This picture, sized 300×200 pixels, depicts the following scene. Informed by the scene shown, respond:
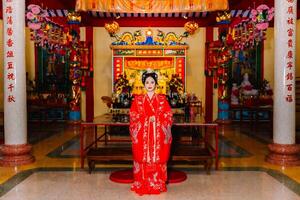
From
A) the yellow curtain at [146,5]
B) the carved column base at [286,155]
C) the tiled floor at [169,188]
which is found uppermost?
the yellow curtain at [146,5]

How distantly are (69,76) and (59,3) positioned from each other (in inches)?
79.1

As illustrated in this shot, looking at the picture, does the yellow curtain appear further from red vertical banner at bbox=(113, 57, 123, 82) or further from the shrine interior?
red vertical banner at bbox=(113, 57, 123, 82)

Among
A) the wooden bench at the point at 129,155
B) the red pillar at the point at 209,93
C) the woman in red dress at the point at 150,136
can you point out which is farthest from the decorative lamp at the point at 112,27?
the woman in red dress at the point at 150,136

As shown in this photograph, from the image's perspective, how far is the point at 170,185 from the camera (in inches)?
181

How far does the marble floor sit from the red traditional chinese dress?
0.20 metres

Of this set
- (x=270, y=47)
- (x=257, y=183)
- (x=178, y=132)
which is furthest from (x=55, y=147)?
(x=270, y=47)

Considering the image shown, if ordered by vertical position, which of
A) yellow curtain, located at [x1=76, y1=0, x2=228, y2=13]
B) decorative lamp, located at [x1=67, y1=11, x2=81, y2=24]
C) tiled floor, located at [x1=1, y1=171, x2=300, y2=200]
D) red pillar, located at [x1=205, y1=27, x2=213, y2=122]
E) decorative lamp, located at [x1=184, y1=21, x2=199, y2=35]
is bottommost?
tiled floor, located at [x1=1, y1=171, x2=300, y2=200]

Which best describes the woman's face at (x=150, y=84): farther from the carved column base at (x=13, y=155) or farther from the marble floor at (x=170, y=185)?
the carved column base at (x=13, y=155)

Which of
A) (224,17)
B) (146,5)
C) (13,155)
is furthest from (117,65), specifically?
(13,155)

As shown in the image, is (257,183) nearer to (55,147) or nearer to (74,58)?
(55,147)

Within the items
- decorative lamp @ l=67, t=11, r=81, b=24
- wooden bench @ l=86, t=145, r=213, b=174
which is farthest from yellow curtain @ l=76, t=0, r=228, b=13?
wooden bench @ l=86, t=145, r=213, b=174

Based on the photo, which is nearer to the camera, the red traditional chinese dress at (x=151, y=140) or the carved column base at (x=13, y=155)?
the red traditional chinese dress at (x=151, y=140)

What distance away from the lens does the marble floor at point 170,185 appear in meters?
4.19

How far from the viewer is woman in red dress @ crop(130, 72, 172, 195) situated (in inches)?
171
